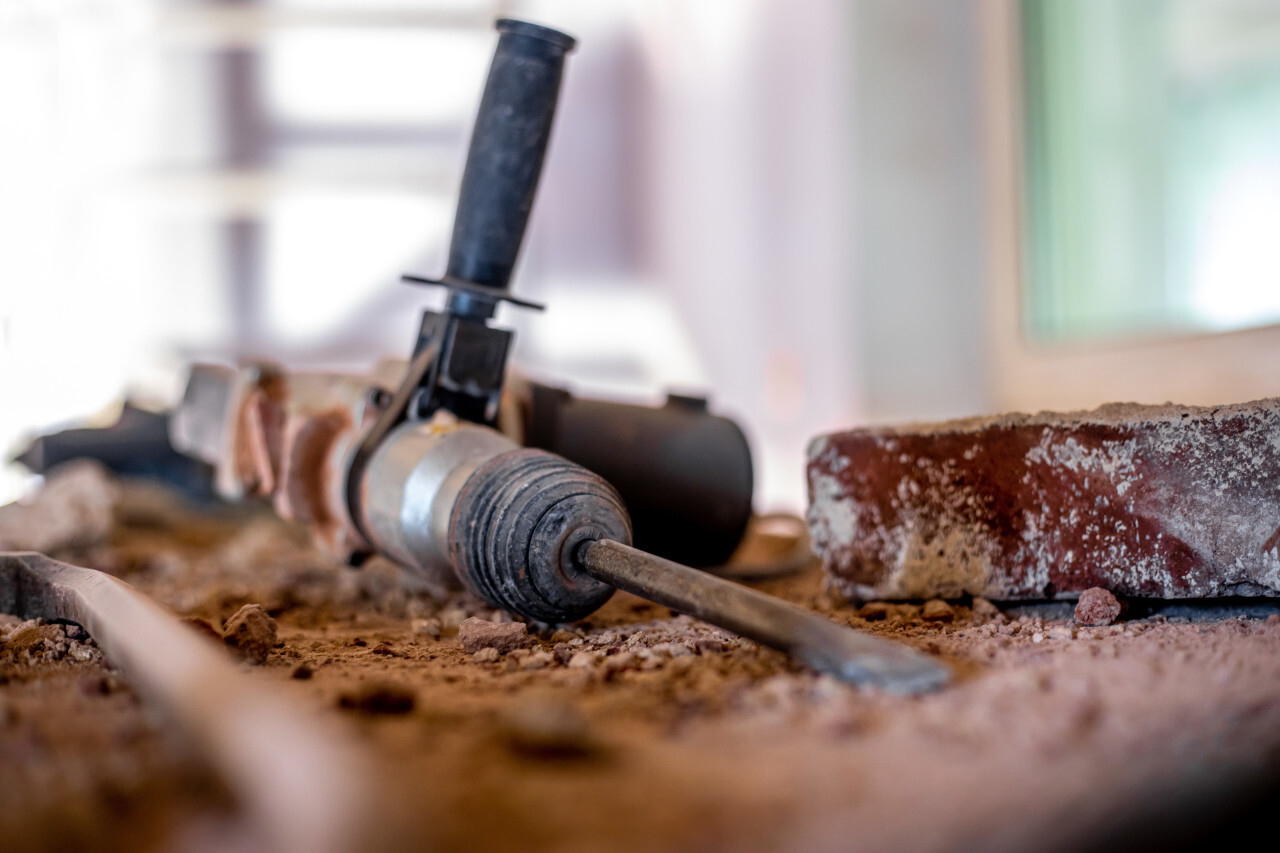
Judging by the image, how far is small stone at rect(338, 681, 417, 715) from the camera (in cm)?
54

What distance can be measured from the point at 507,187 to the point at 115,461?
1.20m

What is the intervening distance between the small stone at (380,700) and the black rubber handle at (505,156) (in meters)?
0.49

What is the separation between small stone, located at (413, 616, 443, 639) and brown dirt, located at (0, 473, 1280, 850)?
0.21 ft

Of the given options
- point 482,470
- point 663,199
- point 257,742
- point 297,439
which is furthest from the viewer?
point 663,199

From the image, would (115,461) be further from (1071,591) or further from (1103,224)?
(1103,224)

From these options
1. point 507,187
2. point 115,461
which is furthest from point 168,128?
point 507,187

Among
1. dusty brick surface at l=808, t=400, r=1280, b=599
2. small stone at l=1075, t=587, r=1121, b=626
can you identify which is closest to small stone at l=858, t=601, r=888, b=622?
dusty brick surface at l=808, t=400, r=1280, b=599

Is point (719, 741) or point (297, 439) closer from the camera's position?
point (719, 741)

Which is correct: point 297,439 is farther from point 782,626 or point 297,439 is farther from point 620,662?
point 782,626

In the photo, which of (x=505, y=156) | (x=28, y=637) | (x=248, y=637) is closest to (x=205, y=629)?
(x=248, y=637)

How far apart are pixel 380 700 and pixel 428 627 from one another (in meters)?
0.32

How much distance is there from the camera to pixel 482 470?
781 millimetres

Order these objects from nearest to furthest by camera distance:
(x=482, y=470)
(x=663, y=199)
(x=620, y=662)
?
(x=620, y=662) → (x=482, y=470) → (x=663, y=199)

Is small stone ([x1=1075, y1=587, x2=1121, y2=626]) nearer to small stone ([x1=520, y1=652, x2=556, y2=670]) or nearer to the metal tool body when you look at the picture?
the metal tool body
